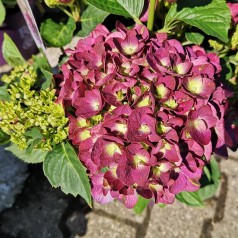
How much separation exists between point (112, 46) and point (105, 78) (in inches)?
4.4

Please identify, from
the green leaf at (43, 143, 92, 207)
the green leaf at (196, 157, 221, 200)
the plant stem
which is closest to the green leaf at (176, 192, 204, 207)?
the green leaf at (196, 157, 221, 200)

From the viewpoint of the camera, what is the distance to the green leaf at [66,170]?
38.7 inches

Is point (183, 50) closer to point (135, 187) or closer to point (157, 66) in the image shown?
point (157, 66)

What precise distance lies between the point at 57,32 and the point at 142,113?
0.46 meters

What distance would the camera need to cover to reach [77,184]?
99 centimetres

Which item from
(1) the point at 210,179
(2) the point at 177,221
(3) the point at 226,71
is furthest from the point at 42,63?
(2) the point at 177,221

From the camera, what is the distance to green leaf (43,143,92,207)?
3.22 ft

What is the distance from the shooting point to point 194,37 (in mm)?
1109

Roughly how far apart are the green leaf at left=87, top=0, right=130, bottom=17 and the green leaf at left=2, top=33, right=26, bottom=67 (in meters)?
0.28

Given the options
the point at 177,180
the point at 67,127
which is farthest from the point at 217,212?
the point at 67,127

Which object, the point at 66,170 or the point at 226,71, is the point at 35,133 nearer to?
the point at 66,170

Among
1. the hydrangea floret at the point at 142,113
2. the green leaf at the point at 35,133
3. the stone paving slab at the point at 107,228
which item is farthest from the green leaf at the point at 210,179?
the green leaf at the point at 35,133

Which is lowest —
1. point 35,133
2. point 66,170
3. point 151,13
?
point 66,170

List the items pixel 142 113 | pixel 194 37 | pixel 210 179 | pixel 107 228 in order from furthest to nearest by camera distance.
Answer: pixel 107 228, pixel 210 179, pixel 194 37, pixel 142 113
